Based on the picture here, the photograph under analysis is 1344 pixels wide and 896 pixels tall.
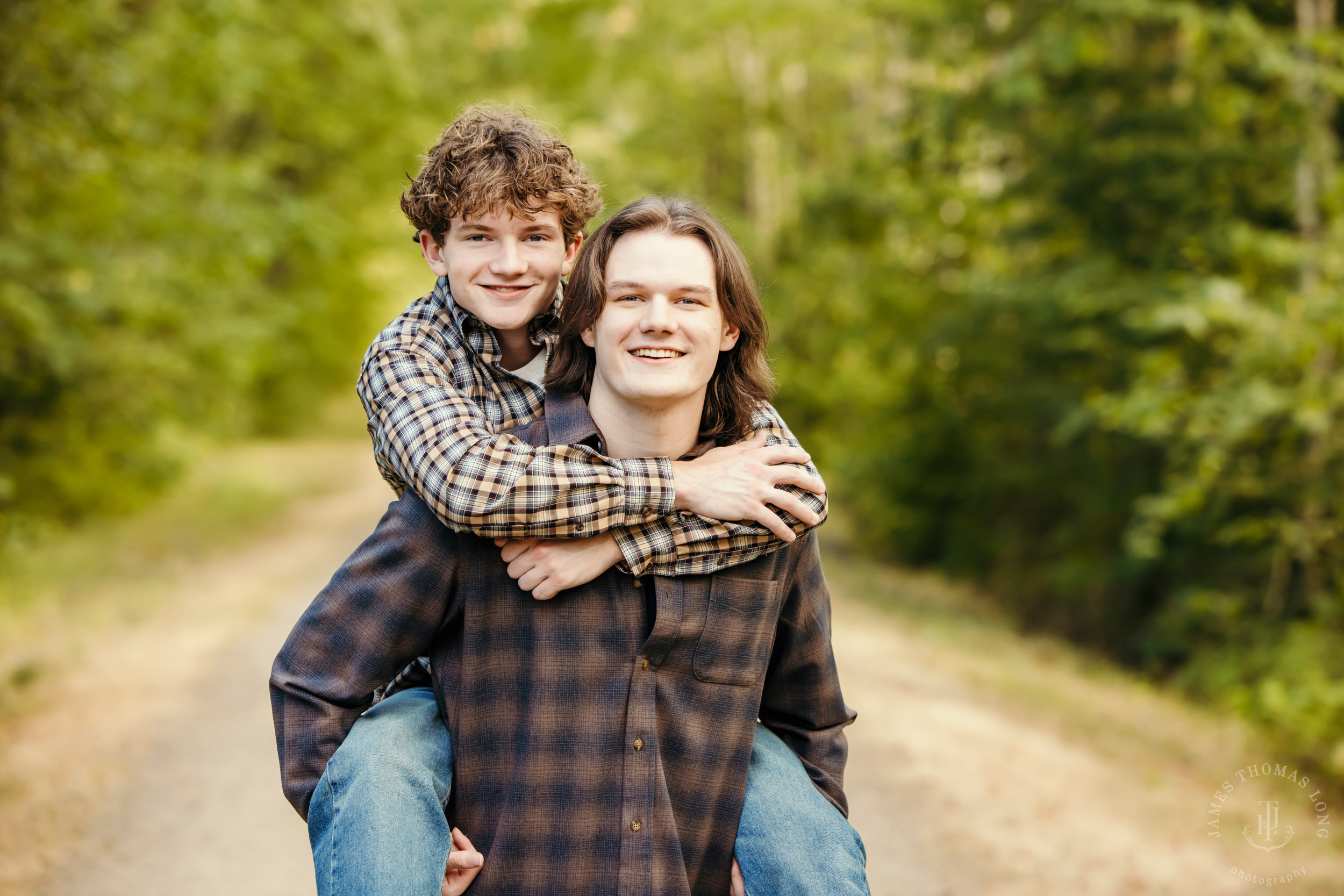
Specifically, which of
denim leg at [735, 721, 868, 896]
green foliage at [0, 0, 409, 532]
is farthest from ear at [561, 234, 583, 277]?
green foliage at [0, 0, 409, 532]

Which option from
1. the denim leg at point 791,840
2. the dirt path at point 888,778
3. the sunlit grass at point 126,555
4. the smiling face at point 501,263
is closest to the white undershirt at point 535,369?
the smiling face at point 501,263

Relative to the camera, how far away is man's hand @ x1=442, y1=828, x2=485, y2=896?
1.91 m

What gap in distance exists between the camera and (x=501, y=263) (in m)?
2.21

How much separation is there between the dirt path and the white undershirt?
3686 millimetres

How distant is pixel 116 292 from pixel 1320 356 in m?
9.69

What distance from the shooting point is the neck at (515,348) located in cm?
236

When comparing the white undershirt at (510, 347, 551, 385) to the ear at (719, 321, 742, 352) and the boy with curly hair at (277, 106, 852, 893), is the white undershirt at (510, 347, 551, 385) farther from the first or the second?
the ear at (719, 321, 742, 352)

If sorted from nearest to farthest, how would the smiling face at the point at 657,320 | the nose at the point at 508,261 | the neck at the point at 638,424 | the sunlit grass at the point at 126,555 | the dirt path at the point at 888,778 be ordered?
the smiling face at the point at 657,320
the neck at the point at 638,424
the nose at the point at 508,261
the dirt path at the point at 888,778
the sunlit grass at the point at 126,555

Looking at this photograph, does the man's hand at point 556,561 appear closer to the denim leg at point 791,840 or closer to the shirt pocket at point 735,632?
the shirt pocket at point 735,632

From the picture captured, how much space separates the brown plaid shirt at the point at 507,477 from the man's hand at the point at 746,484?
0.10ft

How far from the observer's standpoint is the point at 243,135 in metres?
20.8

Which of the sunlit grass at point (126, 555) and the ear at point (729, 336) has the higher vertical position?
the ear at point (729, 336)

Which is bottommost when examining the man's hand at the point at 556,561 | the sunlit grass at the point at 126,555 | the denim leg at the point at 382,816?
the sunlit grass at the point at 126,555

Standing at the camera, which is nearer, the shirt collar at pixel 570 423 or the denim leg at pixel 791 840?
the denim leg at pixel 791 840
